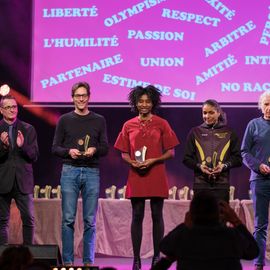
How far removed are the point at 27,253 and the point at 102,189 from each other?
4.90m

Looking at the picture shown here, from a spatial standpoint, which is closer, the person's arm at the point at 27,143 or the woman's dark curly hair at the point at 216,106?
the woman's dark curly hair at the point at 216,106

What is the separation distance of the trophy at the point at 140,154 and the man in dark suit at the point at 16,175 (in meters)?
0.91

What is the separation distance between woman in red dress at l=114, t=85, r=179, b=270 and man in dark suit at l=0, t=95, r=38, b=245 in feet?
2.69

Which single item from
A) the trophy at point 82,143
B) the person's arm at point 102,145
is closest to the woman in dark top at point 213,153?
the person's arm at point 102,145

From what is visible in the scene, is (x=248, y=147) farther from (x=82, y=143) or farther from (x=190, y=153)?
(x=82, y=143)

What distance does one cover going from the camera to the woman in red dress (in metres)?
5.20

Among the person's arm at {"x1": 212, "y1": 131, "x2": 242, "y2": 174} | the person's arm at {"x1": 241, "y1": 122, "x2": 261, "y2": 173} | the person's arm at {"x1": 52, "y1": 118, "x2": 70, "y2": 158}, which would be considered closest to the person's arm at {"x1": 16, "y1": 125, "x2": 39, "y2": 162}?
the person's arm at {"x1": 52, "y1": 118, "x2": 70, "y2": 158}

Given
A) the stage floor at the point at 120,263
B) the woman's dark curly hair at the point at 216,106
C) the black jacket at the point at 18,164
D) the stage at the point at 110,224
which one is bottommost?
the stage floor at the point at 120,263

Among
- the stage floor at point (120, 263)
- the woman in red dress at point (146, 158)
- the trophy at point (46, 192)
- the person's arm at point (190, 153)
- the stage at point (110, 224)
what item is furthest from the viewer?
the trophy at point (46, 192)

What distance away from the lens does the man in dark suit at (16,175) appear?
5488mm

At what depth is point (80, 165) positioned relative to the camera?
17.5 feet

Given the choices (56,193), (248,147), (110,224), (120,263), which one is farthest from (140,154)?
(56,193)

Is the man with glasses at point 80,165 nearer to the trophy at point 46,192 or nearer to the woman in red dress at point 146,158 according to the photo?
the woman in red dress at point 146,158

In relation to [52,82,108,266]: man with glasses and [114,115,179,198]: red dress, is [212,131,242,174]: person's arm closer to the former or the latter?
[114,115,179,198]: red dress
